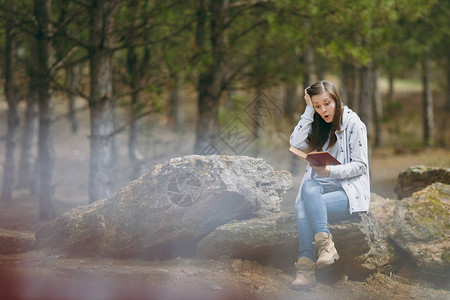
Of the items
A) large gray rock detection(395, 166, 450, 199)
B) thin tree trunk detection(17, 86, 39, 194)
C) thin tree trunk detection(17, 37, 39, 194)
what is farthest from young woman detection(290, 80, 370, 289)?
thin tree trunk detection(17, 86, 39, 194)

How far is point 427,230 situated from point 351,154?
5.64ft

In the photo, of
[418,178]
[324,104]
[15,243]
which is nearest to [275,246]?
[324,104]

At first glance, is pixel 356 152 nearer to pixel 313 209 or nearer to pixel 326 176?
pixel 326 176

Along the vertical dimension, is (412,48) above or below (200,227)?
above

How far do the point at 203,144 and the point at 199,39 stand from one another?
7.71 feet

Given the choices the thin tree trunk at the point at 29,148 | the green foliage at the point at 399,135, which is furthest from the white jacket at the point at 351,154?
the green foliage at the point at 399,135

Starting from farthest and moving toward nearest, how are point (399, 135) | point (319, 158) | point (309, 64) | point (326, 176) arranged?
point (399, 135)
point (309, 64)
point (326, 176)
point (319, 158)

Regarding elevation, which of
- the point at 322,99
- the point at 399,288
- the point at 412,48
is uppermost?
the point at 412,48

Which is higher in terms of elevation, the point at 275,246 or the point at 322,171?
the point at 322,171

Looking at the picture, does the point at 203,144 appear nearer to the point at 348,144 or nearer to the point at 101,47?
the point at 101,47

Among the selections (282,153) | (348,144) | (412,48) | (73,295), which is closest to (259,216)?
(348,144)

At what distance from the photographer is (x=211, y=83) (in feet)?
40.6

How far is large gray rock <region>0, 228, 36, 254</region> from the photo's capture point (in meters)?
6.23

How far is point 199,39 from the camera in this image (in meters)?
12.6
